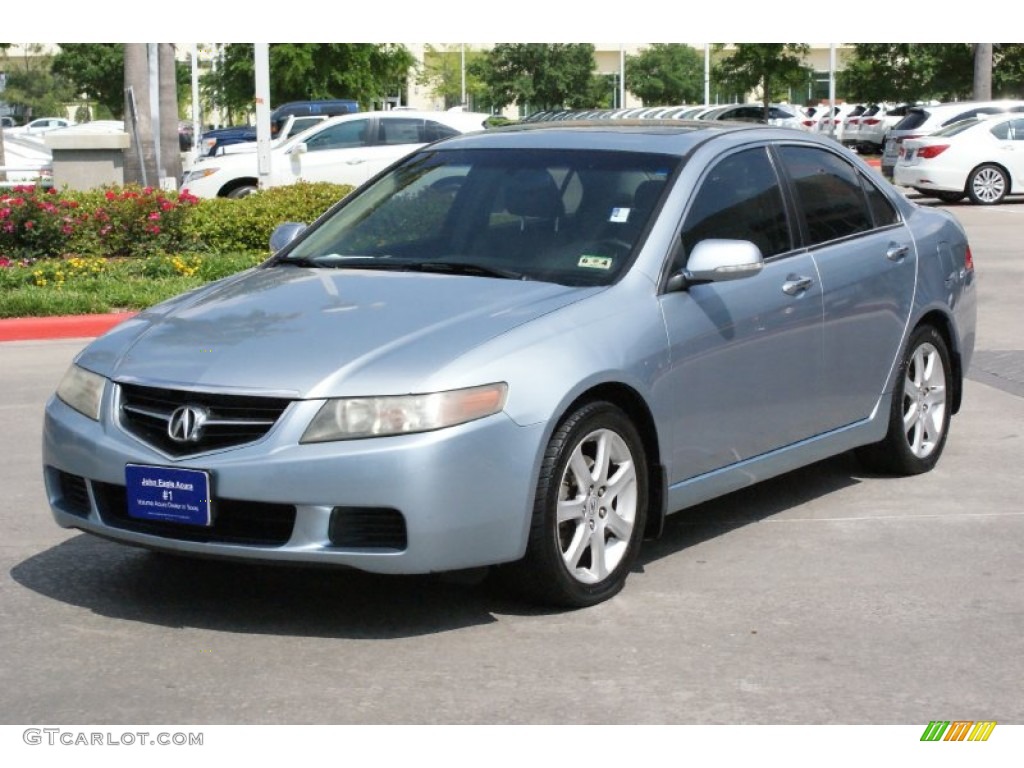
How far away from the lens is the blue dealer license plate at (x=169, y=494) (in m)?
5.26

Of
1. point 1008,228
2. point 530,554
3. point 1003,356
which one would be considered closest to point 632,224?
point 530,554

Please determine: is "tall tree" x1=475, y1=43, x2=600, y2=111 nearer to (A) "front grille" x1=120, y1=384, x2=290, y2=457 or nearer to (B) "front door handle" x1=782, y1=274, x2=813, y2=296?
(B) "front door handle" x1=782, y1=274, x2=813, y2=296

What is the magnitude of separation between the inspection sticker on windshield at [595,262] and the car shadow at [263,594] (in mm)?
1131

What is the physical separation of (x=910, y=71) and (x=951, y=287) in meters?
44.8

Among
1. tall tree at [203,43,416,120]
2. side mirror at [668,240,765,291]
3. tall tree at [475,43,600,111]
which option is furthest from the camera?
tall tree at [475,43,600,111]

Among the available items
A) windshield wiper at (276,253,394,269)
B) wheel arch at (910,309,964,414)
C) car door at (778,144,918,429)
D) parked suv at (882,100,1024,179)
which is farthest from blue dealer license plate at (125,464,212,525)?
parked suv at (882,100,1024,179)

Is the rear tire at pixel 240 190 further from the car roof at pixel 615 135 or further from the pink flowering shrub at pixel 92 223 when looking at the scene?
the car roof at pixel 615 135

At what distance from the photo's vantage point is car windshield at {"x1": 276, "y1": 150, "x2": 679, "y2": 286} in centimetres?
623

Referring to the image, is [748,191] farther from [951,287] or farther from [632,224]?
[951,287]

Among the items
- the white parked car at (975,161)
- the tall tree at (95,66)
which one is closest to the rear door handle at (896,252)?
the white parked car at (975,161)

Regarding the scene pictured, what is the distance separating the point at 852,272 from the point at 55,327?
24.1 feet

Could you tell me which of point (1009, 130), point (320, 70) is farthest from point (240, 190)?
point (320, 70)

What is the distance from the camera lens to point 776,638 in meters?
5.45

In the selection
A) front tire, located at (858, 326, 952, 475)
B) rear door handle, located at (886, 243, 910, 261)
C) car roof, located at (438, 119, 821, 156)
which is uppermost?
car roof, located at (438, 119, 821, 156)
